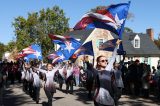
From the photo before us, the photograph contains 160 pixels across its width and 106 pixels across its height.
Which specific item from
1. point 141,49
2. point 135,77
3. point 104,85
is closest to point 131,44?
point 141,49

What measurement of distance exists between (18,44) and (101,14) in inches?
2423

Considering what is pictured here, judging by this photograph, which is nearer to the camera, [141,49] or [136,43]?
[141,49]

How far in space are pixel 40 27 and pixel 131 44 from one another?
864 inches

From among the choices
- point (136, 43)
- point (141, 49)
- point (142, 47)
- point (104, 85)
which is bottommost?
point (104, 85)

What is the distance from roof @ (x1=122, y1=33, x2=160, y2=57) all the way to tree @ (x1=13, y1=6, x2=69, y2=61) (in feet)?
59.3

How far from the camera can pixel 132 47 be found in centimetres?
5931

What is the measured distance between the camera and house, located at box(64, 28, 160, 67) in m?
57.9

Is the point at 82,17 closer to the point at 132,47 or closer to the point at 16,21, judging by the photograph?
the point at 132,47

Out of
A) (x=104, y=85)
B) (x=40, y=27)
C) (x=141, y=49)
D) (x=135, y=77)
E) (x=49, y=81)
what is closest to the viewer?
(x=104, y=85)

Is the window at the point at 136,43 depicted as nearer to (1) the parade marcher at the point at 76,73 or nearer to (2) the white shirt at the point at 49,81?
(1) the parade marcher at the point at 76,73

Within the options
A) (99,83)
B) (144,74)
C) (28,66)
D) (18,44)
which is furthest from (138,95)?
(18,44)

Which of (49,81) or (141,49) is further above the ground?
(141,49)

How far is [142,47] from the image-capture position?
5997 centimetres

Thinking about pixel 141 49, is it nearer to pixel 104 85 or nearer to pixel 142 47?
pixel 142 47
